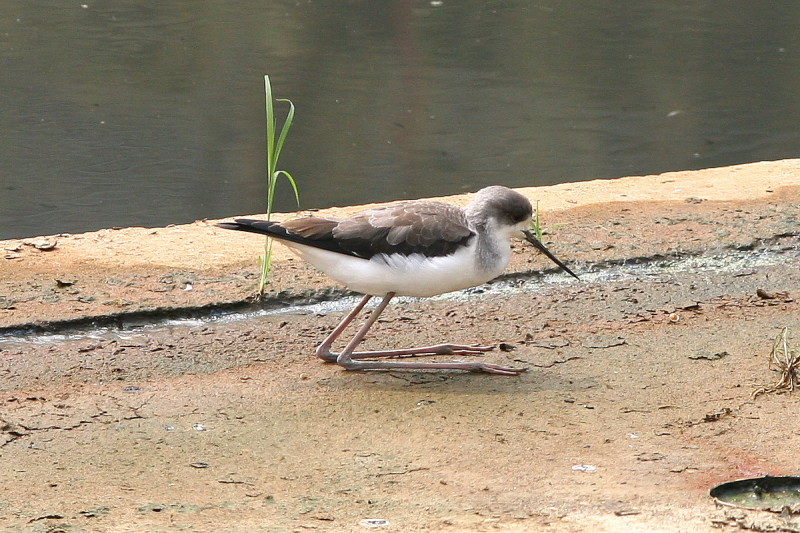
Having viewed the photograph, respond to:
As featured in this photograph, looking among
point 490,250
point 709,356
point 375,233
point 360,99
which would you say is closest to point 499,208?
point 490,250

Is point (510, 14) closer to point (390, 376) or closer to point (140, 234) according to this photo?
point (140, 234)

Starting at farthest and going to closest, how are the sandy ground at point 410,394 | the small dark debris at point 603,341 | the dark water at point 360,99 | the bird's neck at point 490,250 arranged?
Result: 1. the dark water at point 360,99
2. the small dark debris at point 603,341
3. the bird's neck at point 490,250
4. the sandy ground at point 410,394

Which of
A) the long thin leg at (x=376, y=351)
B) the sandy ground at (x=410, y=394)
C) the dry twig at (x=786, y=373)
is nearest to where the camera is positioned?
the sandy ground at (x=410, y=394)

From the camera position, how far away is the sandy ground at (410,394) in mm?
3596

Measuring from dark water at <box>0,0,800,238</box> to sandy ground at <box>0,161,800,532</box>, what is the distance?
9.41 feet

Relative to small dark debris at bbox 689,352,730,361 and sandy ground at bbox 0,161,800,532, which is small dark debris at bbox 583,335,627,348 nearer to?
sandy ground at bbox 0,161,800,532

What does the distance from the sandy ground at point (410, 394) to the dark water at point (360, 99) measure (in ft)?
9.41

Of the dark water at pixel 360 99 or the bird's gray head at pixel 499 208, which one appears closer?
the bird's gray head at pixel 499 208

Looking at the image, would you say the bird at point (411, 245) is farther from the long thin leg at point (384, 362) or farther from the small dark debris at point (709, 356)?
the small dark debris at point (709, 356)

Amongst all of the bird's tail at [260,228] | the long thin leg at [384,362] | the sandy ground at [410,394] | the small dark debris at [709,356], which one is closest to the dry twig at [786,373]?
the sandy ground at [410,394]

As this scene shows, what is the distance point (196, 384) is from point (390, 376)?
79 centimetres

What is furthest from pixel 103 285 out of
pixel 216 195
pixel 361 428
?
pixel 216 195

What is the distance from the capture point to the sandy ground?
3.60 metres

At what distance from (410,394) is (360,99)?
22.1 feet
